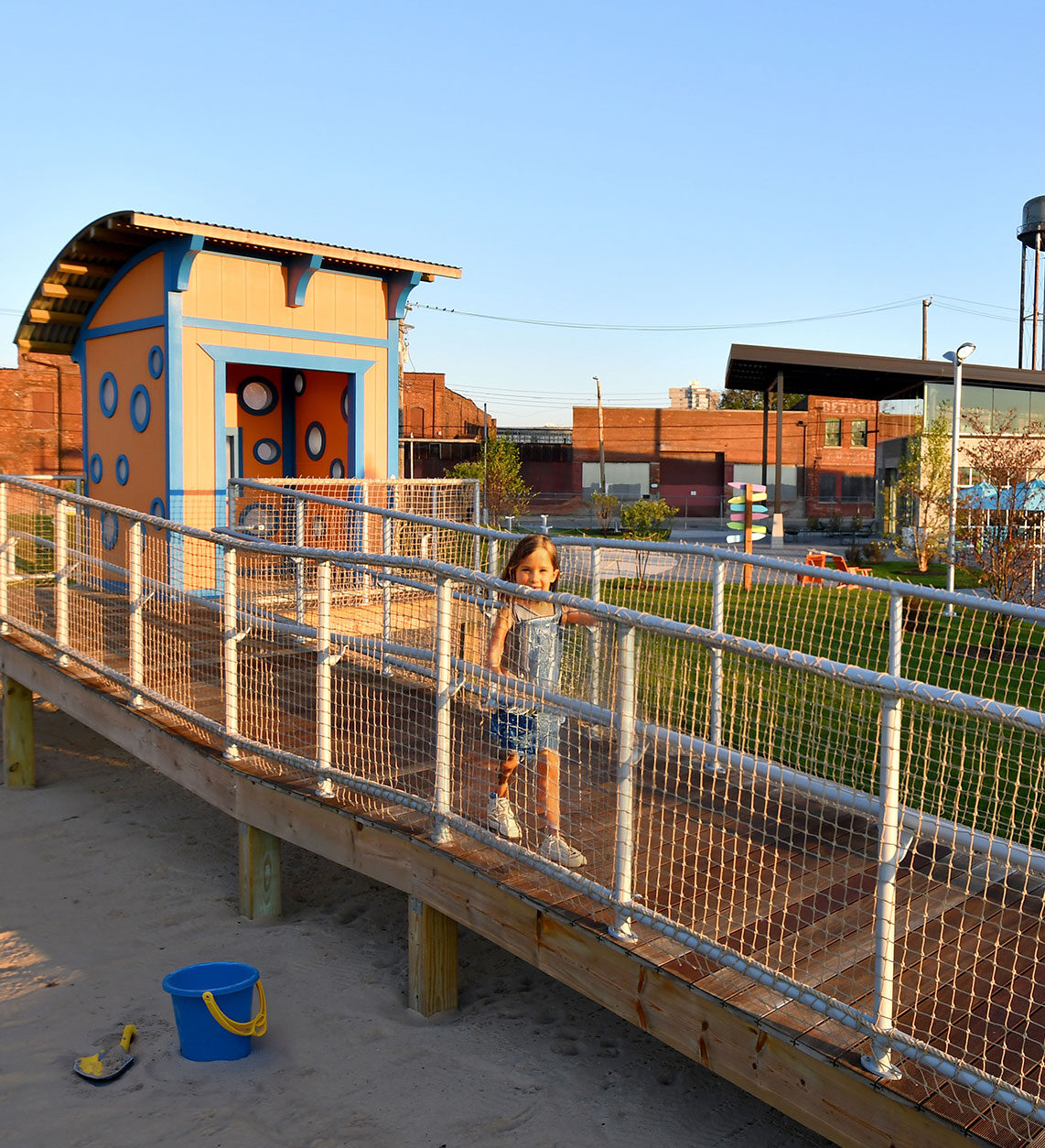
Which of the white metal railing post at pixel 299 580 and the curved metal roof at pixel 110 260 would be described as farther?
the curved metal roof at pixel 110 260

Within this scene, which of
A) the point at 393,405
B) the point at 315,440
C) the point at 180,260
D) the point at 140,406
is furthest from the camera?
the point at 315,440

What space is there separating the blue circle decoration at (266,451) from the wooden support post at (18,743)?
4.68 metres

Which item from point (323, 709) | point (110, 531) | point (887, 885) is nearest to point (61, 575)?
point (323, 709)

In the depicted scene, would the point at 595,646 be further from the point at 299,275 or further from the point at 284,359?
the point at 299,275

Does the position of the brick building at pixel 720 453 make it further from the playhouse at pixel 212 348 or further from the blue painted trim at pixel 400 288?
the blue painted trim at pixel 400 288

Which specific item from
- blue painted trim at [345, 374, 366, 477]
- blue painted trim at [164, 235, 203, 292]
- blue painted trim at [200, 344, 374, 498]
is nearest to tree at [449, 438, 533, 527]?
blue painted trim at [345, 374, 366, 477]

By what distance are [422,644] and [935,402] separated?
28381 mm

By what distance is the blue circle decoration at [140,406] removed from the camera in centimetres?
1038

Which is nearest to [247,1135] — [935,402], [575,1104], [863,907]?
[575,1104]

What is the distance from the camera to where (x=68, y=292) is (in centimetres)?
1108

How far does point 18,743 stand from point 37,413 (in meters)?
37.9

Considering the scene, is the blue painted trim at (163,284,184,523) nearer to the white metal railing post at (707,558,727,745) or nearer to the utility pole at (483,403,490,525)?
the white metal railing post at (707,558,727,745)

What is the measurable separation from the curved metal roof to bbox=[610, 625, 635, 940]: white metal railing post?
748 centimetres

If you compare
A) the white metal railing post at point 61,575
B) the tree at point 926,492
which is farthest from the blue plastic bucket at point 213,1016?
the tree at point 926,492
